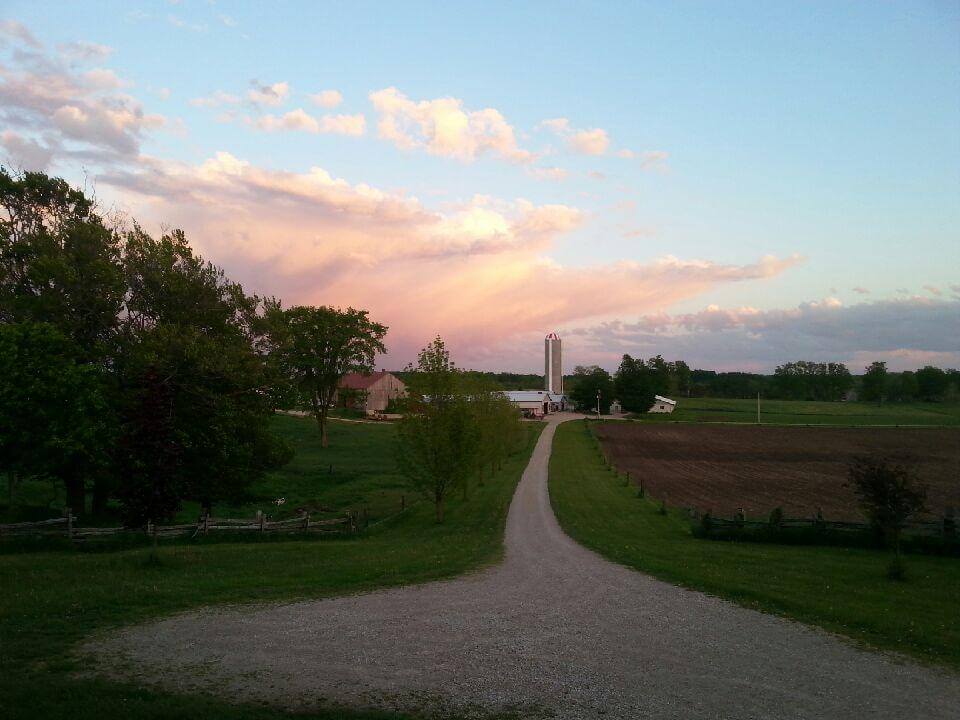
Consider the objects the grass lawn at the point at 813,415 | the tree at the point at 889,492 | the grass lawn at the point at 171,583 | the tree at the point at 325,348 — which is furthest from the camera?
the grass lawn at the point at 813,415

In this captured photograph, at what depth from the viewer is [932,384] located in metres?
192

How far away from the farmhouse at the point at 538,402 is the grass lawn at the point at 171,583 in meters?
107

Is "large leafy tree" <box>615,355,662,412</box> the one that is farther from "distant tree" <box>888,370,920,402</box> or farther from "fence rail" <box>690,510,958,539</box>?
"fence rail" <box>690,510,958,539</box>

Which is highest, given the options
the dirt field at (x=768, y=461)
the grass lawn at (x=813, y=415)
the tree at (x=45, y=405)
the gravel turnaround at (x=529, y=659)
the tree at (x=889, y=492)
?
the tree at (x=45, y=405)

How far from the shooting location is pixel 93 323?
25594 millimetres

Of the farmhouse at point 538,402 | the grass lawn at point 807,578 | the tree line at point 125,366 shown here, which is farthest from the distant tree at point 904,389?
the tree line at point 125,366

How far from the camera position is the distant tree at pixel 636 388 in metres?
138

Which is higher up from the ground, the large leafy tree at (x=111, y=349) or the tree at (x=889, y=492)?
the large leafy tree at (x=111, y=349)

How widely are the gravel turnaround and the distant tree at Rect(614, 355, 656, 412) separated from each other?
125 metres

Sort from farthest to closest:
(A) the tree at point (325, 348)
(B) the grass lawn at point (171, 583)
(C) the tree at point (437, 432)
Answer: (A) the tree at point (325, 348)
(C) the tree at point (437, 432)
(B) the grass lawn at point (171, 583)

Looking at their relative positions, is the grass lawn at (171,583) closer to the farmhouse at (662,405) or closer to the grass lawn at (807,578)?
the grass lawn at (807,578)

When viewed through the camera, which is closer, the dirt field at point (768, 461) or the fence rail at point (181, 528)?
the fence rail at point (181, 528)

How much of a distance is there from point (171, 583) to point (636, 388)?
128m

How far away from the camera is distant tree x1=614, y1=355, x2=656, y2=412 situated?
138250mm
